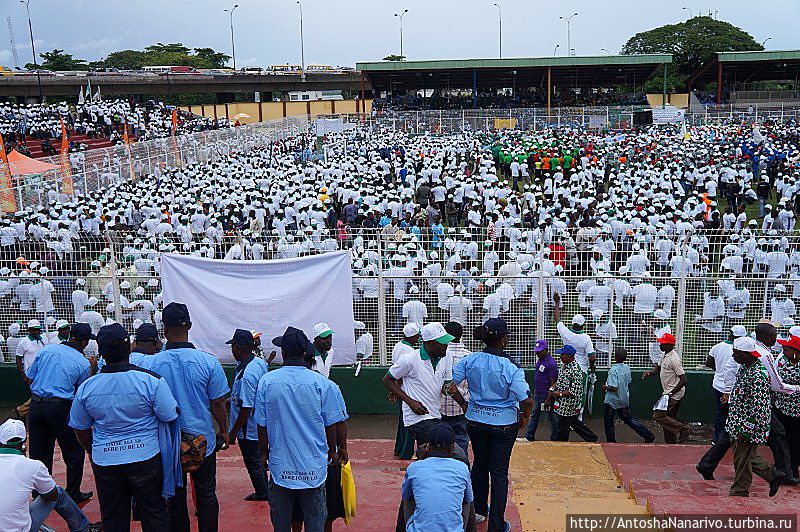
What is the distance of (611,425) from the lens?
7.26 meters

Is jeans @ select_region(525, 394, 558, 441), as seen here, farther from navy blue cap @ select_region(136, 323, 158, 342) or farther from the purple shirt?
navy blue cap @ select_region(136, 323, 158, 342)

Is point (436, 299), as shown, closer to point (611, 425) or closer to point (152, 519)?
point (611, 425)

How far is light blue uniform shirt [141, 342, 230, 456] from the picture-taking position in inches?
170

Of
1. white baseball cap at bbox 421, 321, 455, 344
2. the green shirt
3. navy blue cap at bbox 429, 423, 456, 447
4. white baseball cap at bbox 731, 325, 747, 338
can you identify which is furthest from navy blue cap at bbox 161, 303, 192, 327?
white baseball cap at bbox 731, 325, 747, 338

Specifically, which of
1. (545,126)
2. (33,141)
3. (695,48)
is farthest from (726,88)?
(33,141)

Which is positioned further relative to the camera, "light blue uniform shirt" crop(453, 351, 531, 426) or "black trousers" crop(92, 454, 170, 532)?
"light blue uniform shirt" crop(453, 351, 531, 426)

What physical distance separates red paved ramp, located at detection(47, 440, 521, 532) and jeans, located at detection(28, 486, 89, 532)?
43cm

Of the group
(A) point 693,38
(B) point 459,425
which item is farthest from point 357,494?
(A) point 693,38

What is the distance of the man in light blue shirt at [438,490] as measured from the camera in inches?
137

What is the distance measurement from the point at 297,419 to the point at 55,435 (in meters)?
2.42

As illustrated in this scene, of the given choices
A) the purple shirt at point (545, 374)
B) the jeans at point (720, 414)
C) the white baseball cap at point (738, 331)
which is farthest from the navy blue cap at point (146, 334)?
the white baseball cap at point (738, 331)

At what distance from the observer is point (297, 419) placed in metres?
4.00

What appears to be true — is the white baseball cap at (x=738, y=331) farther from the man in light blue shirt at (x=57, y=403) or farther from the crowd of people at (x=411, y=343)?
the man in light blue shirt at (x=57, y=403)

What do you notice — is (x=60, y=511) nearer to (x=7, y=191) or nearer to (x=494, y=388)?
(x=494, y=388)
